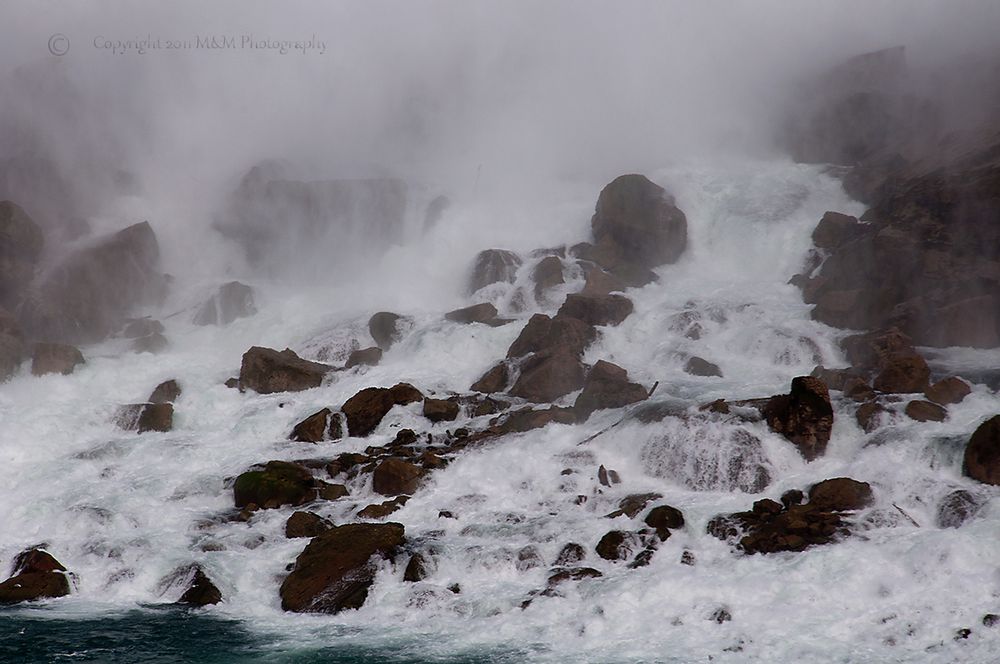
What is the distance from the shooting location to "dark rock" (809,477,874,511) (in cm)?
1867

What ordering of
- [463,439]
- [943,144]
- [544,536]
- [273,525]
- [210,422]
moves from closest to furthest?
1. [544,536]
2. [273,525]
3. [463,439]
4. [210,422]
5. [943,144]

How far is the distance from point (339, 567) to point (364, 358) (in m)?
18.3

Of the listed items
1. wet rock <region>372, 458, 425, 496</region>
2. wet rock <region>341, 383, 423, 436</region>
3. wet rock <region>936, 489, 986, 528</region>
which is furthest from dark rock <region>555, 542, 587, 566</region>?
wet rock <region>341, 383, 423, 436</region>

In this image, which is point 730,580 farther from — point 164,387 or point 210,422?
point 164,387

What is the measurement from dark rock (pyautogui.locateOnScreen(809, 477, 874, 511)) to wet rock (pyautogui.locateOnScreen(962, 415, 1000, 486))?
7.95 ft

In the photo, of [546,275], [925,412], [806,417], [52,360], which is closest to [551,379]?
[806,417]

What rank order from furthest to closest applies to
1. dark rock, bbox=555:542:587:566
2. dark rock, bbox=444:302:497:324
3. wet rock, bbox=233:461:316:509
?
dark rock, bbox=444:302:497:324 → wet rock, bbox=233:461:316:509 → dark rock, bbox=555:542:587:566

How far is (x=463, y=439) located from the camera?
26.4m

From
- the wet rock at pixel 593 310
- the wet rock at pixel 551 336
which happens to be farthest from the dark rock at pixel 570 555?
the wet rock at pixel 593 310

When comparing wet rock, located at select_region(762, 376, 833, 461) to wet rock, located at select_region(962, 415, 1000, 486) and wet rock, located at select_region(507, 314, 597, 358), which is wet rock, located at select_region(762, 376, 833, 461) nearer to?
wet rock, located at select_region(962, 415, 1000, 486)

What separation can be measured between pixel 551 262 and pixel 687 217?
10.5 metres

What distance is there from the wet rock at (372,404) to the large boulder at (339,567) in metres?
9.49

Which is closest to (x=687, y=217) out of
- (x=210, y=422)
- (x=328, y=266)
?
(x=328, y=266)

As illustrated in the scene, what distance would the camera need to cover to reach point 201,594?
17531mm
